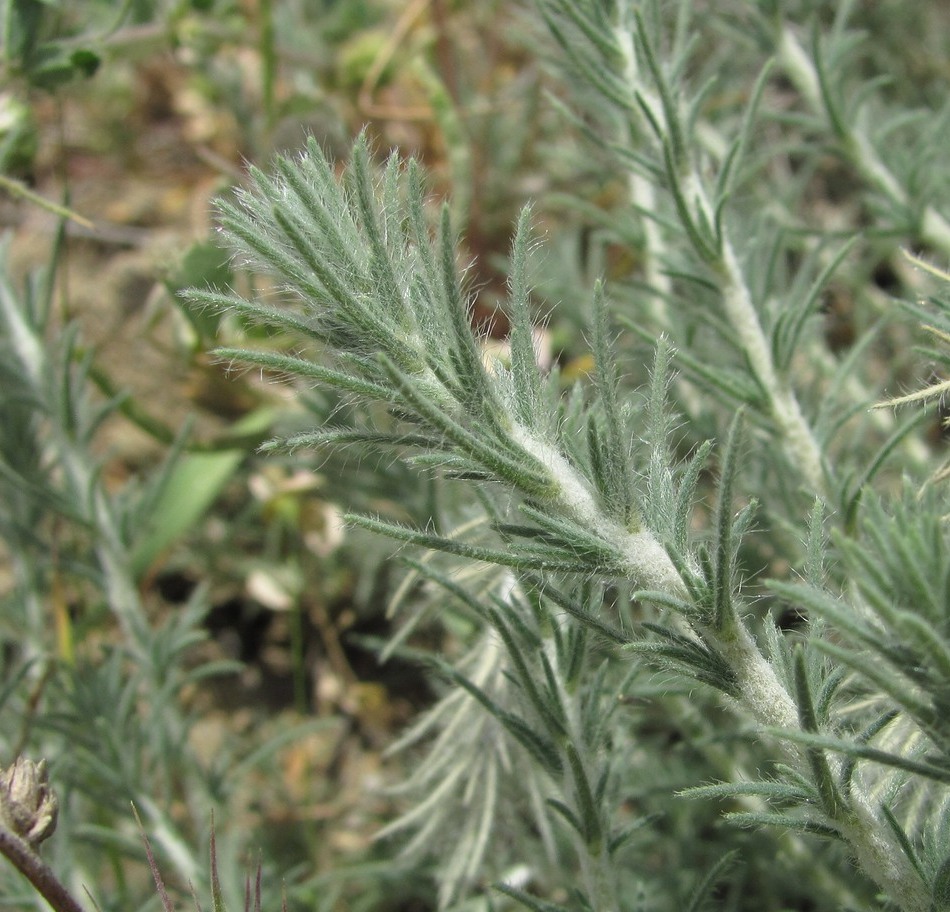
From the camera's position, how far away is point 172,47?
9.74 feet

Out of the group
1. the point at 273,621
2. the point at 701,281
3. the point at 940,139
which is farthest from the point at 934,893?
the point at 273,621

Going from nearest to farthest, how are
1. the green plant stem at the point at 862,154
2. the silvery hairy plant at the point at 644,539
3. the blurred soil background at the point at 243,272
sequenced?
the silvery hairy plant at the point at 644,539 < the green plant stem at the point at 862,154 < the blurred soil background at the point at 243,272

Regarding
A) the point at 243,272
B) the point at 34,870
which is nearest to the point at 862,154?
the point at 243,272

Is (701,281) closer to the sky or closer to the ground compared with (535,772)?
closer to the sky

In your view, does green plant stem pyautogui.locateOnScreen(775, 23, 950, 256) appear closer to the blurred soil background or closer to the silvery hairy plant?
the silvery hairy plant

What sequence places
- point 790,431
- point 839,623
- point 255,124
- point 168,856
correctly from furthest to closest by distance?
1. point 255,124
2. point 168,856
3. point 790,431
4. point 839,623

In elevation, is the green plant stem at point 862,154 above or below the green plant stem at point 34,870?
above

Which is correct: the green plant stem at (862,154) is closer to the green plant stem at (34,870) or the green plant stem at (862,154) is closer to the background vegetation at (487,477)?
the background vegetation at (487,477)

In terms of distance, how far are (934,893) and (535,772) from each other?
78 cm

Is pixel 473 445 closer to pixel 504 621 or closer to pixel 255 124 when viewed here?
pixel 504 621

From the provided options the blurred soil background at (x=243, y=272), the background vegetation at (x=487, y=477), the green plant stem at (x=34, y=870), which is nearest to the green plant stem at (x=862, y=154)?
the background vegetation at (x=487, y=477)

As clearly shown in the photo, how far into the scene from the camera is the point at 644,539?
1105mm

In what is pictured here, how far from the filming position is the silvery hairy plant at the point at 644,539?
104 cm

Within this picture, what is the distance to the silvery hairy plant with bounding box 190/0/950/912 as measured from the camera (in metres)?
1.04
